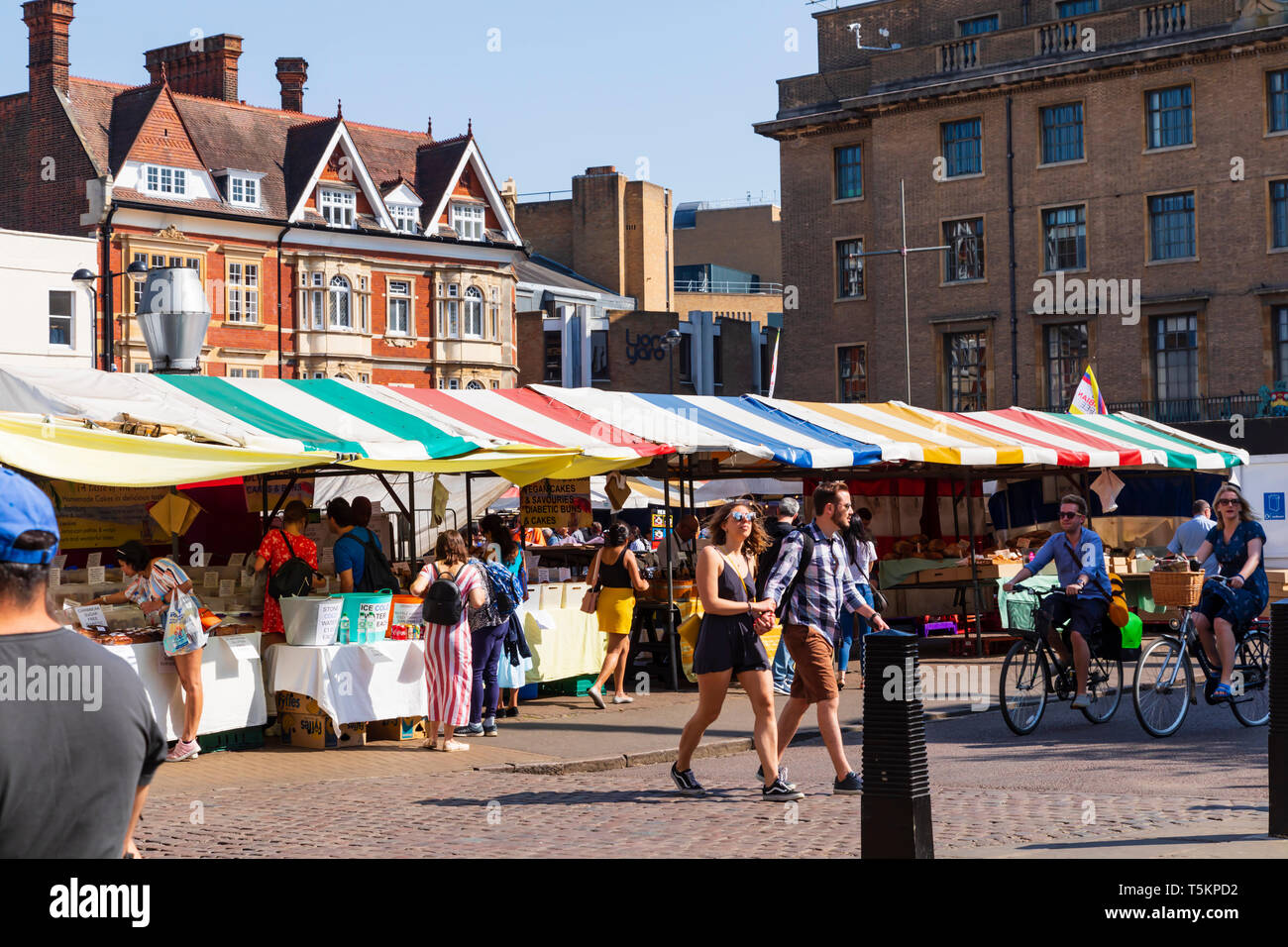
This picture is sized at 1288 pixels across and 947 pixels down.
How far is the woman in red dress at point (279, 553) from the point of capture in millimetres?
14047

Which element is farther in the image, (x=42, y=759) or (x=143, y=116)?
(x=143, y=116)

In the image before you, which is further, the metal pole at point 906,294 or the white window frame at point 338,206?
the white window frame at point 338,206

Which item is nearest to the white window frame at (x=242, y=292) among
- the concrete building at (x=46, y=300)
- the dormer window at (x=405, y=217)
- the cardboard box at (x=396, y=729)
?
the concrete building at (x=46, y=300)

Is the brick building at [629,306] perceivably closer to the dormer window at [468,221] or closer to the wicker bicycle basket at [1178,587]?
the dormer window at [468,221]

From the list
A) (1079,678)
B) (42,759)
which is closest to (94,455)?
(1079,678)

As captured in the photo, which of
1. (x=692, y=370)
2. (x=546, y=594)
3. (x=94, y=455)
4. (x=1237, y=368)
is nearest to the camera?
(x=94, y=455)

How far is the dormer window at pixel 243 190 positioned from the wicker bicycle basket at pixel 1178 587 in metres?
44.5

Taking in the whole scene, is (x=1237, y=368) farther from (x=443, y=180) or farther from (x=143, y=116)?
(x=143, y=116)

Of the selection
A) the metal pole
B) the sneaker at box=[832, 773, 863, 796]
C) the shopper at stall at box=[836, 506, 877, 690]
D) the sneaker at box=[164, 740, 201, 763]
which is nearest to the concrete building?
the metal pole

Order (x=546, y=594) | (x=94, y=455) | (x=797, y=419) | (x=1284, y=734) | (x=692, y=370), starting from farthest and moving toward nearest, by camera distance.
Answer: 1. (x=692, y=370)
2. (x=797, y=419)
3. (x=546, y=594)
4. (x=94, y=455)
5. (x=1284, y=734)

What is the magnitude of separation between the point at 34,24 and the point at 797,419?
41.8 m

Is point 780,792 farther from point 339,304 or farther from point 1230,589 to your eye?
point 339,304

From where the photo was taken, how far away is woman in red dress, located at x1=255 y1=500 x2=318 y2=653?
14047 millimetres

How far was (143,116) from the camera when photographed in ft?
173
